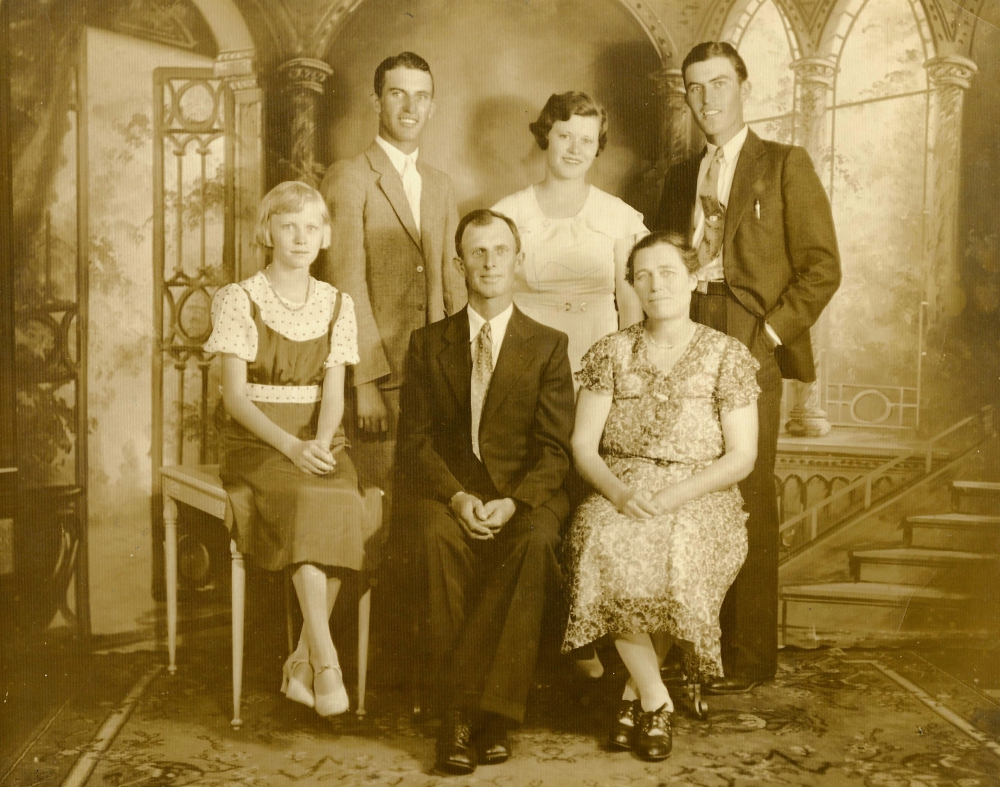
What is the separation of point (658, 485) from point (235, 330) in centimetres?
131

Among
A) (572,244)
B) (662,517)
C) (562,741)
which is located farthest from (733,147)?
(562,741)

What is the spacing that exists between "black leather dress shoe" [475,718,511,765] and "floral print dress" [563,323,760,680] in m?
0.28

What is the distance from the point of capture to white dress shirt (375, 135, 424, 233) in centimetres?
285

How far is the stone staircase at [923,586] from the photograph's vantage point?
3076 mm

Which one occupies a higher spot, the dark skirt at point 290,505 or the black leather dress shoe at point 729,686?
the dark skirt at point 290,505

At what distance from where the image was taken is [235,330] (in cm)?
265

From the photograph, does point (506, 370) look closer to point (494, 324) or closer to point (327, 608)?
point (494, 324)

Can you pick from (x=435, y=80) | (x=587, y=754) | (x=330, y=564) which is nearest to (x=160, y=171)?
(x=435, y=80)

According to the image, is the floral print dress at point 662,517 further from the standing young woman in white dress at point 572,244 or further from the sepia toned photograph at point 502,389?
the standing young woman in white dress at point 572,244

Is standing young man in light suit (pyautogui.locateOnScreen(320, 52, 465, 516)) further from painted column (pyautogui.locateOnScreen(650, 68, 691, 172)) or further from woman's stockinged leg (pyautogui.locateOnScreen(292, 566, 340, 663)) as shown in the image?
painted column (pyautogui.locateOnScreen(650, 68, 691, 172))

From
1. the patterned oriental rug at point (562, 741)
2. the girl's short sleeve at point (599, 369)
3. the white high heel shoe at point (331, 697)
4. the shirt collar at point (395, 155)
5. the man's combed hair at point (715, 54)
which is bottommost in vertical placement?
the patterned oriental rug at point (562, 741)

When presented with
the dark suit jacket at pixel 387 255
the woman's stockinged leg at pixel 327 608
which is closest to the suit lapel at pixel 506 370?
the dark suit jacket at pixel 387 255

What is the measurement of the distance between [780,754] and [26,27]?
10.2ft

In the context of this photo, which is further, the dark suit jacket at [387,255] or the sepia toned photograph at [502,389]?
the dark suit jacket at [387,255]
